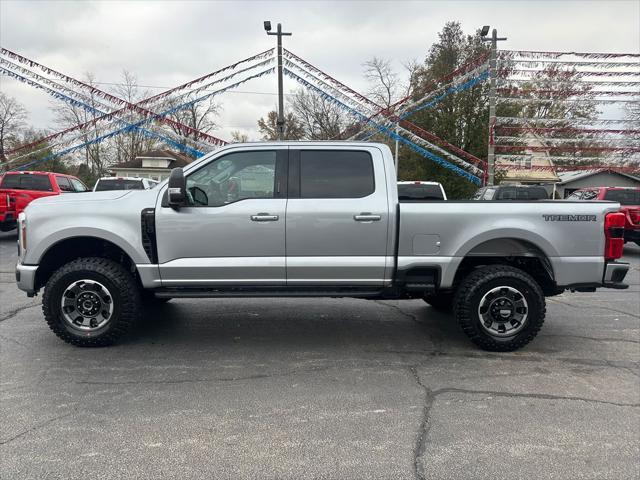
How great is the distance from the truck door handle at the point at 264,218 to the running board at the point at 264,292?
2.29ft

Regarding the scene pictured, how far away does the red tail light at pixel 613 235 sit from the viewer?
14.6 ft

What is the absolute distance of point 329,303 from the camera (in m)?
6.70

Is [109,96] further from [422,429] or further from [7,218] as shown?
[422,429]

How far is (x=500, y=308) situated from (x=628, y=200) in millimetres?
10823

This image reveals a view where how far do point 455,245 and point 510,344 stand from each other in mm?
1162

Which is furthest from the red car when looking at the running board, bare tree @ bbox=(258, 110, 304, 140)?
bare tree @ bbox=(258, 110, 304, 140)

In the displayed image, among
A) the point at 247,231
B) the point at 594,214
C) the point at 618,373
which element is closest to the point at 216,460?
the point at 247,231

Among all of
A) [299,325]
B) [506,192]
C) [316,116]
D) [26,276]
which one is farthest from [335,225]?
[316,116]

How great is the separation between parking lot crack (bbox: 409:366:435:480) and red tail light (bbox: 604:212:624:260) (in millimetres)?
2280

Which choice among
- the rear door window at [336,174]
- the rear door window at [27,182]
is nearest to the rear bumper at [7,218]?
the rear door window at [27,182]

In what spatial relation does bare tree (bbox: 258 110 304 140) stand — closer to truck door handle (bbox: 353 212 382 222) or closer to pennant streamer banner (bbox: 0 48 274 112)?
pennant streamer banner (bbox: 0 48 274 112)

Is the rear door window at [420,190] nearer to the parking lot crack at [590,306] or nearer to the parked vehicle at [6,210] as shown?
the parking lot crack at [590,306]

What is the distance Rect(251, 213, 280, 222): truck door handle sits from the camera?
446cm

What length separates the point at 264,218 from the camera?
4461mm
